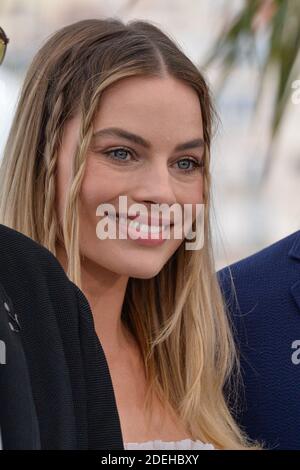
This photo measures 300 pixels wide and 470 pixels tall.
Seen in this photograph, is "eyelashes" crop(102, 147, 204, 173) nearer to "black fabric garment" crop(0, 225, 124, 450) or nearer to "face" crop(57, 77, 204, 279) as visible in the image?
"face" crop(57, 77, 204, 279)

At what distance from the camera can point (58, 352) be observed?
0.93 metres

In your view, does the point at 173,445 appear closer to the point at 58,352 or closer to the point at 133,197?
the point at 133,197

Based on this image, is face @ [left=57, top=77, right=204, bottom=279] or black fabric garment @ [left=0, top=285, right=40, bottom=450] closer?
black fabric garment @ [left=0, top=285, right=40, bottom=450]

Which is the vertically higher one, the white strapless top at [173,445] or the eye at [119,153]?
the eye at [119,153]

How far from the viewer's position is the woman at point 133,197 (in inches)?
51.6

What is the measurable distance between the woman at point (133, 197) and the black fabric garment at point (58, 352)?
32cm

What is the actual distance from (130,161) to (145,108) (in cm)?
7

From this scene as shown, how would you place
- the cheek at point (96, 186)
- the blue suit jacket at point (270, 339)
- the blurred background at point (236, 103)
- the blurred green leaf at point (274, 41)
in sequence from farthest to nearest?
the blurred background at point (236, 103) → the blurred green leaf at point (274, 41) → the blue suit jacket at point (270, 339) → the cheek at point (96, 186)

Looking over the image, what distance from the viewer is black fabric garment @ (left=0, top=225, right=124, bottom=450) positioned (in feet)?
2.98

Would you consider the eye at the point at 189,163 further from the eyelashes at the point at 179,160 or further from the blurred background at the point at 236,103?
the blurred background at the point at 236,103

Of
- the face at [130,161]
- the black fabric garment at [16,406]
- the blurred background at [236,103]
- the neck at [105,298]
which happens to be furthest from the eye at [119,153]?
the blurred background at [236,103]

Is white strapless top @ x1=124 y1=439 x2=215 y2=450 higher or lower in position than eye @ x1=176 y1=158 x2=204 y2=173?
lower

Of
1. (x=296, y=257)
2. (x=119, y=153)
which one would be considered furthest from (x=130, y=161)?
(x=296, y=257)

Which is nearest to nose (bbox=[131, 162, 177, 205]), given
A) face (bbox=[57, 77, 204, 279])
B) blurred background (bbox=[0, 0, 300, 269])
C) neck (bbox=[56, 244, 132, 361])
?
face (bbox=[57, 77, 204, 279])
